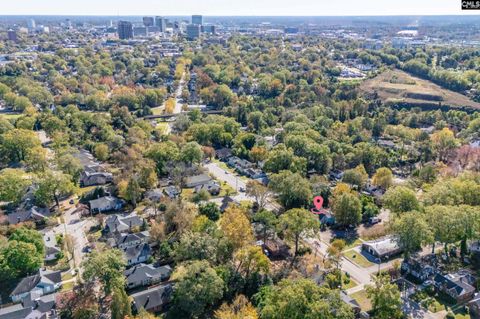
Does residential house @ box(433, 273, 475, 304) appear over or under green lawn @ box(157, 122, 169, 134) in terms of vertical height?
under

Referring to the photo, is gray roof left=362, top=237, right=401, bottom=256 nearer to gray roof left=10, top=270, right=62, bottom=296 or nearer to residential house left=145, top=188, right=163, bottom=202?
residential house left=145, top=188, right=163, bottom=202

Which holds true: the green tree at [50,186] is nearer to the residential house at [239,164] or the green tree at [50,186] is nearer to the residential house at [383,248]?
the residential house at [239,164]

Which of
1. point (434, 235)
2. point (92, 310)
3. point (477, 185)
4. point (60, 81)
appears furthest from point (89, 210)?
point (60, 81)

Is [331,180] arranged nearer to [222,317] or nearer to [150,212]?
[150,212]

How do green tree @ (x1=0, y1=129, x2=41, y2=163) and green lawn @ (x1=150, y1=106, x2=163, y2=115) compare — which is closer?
green tree @ (x1=0, y1=129, x2=41, y2=163)

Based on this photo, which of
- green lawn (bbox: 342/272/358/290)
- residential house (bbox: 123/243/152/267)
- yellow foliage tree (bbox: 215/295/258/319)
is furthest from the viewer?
residential house (bbox: 123/243/152/267)

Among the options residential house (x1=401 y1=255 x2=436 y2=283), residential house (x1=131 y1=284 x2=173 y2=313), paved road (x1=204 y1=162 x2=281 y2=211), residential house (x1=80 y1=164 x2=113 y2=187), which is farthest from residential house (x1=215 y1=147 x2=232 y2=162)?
residential house (x1=401 y1=255 x2=436 y2=283)
